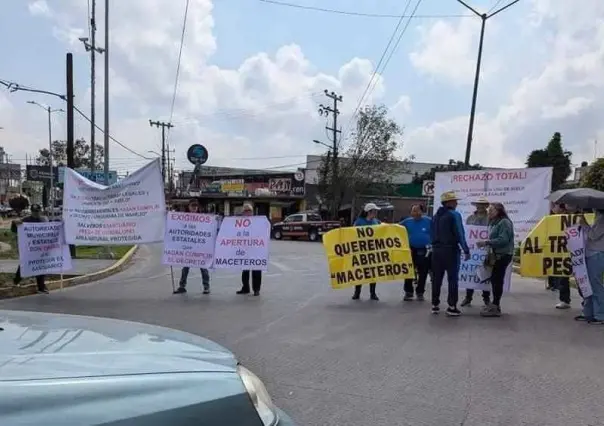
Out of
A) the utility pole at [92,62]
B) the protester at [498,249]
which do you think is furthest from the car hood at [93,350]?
the utility pole at [92,62]

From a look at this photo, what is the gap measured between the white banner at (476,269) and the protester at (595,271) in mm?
1343

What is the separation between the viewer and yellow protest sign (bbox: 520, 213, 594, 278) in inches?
412

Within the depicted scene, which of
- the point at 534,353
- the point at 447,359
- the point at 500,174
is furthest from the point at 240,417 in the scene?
the point at 500,174

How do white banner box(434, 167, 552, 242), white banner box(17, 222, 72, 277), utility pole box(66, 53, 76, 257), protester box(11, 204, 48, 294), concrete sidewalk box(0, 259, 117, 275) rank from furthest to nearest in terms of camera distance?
1. utility pole box(66, 53, 76, 257)
2. concrete sidewalk box(0, 259, 117, 275)
3. white banner box(434, 167, 552, 242)
4. protester box(11, 204, 48, 294)
5. white banner box(17, 222, 72, 277)

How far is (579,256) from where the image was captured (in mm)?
9188

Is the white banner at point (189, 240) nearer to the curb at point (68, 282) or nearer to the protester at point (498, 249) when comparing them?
the curb at point (68, 282)

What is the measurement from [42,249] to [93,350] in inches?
398

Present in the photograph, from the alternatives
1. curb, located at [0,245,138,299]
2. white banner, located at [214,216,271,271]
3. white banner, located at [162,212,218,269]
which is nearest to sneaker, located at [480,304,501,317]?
white banner, located at [214,216,271,271]

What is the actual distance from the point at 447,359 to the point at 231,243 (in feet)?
20.5

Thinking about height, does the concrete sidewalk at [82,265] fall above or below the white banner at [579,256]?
below

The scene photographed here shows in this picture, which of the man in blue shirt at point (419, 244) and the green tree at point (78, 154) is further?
the green tree at point (78, 154)

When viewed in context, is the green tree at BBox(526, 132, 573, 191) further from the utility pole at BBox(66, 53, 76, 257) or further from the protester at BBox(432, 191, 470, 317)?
the protester at BBox(432, 191, 470, 317)

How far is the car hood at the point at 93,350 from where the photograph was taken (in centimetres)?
197

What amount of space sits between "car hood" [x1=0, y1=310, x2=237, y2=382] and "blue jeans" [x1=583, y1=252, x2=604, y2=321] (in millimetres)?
7764
